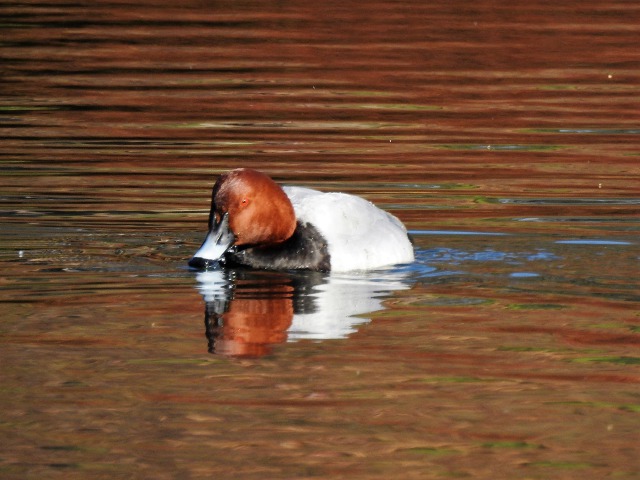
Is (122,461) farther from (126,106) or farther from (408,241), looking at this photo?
(126,106)

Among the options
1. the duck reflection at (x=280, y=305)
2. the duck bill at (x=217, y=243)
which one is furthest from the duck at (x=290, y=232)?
the duck reflection at (x=280, y=305)

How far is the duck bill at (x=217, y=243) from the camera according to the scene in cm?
902

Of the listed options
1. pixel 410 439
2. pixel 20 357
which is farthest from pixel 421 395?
pixel 20 357

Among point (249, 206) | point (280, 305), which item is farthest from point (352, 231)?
point (280, 305)

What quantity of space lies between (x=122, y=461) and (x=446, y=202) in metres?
6.15

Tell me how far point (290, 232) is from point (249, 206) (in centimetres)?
33

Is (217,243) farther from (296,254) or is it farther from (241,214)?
(296,254)

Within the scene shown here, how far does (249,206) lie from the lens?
911 cm

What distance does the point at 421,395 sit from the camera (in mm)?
6656

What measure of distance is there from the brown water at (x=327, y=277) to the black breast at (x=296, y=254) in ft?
0.30

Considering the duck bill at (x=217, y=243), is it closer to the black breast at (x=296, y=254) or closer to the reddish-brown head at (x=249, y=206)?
the reddish-brown head at (x=249, y=206)

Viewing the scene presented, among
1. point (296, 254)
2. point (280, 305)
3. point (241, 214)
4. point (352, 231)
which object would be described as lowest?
point (280, 305)

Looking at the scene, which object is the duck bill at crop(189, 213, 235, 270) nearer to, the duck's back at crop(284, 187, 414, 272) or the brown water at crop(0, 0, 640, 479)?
the brown water at crop(0, 0, 640, 479)

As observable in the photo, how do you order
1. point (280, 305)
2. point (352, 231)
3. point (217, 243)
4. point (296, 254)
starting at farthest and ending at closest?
1. point (352, 231)
2. point (296, 254)
3. point (217, 243)
4. point (280, 305)
